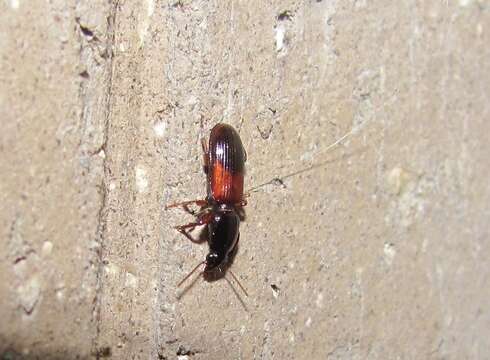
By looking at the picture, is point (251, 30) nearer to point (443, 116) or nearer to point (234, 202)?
point (234, 202)

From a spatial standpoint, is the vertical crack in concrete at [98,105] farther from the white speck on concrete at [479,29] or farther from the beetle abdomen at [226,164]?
the white speck on concrete at [479,29]

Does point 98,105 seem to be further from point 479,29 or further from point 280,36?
point 479,29

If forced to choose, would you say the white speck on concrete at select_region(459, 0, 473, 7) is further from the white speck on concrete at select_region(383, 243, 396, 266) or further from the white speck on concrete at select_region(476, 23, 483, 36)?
the white speck on concrete at select_region(383, 243, 396, 266)

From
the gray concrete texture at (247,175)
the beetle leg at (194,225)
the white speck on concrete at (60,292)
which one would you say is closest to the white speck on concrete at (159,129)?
the gray concrete texture at (247,175)

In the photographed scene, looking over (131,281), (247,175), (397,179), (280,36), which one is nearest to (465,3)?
(397,179)

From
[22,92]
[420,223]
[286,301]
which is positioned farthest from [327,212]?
[22,92]

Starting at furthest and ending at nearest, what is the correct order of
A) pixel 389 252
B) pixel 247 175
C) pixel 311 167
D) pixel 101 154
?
pixel 389 252
pixel 311 167
pixel 247 175
pixel 101 154

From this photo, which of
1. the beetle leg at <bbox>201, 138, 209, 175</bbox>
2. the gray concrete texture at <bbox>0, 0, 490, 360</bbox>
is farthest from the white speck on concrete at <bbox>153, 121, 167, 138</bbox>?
the beetle leg at <bbox>201, 138, 209, 175</bbox>
